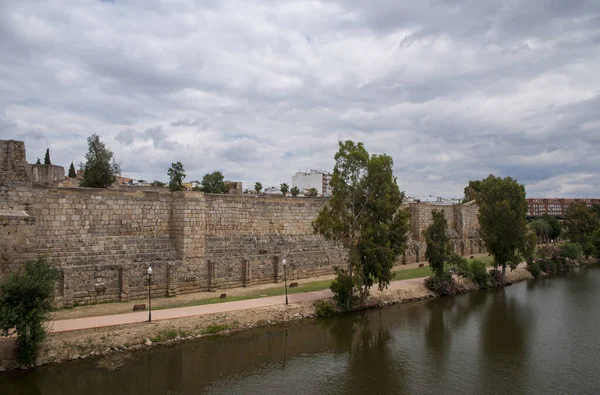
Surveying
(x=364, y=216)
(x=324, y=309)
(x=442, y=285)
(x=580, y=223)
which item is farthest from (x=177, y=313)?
(x=580, y=223)

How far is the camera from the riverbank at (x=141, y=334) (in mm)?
12961

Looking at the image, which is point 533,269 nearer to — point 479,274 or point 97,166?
point 479,274

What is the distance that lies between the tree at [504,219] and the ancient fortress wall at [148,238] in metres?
10.4

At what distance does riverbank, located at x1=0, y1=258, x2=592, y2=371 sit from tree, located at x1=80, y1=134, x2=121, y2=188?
1986cm

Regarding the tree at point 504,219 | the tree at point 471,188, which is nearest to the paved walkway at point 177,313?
the tree at point 504,219

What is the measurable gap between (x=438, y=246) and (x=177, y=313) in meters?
14.6

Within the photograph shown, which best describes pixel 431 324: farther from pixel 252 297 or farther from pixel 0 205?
pixel 0 205

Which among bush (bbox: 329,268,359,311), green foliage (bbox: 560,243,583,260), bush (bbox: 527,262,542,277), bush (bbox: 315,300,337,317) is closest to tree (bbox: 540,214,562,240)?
green foliage (bbox: 560,243,583,260)

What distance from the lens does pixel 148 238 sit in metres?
20.0

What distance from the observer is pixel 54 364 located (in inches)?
504

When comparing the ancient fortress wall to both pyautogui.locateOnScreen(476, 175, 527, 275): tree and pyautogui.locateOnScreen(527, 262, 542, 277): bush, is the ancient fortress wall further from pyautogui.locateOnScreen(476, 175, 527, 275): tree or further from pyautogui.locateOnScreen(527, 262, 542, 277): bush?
pyautogui.locateOnScreen(527, 262, 542, 277): bush

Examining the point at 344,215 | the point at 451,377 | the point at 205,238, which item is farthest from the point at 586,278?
the point at 205,238

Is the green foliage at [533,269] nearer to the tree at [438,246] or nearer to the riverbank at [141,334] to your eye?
the tree at [438,246]

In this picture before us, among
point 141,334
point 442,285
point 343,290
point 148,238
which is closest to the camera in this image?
point 141,334
